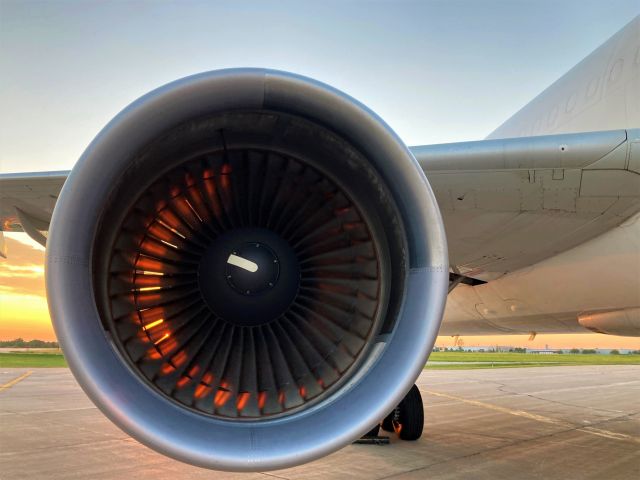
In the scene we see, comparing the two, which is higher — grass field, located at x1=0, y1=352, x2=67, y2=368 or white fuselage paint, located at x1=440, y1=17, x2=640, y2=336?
white fuselage paint, located at x1=440, y1=17, x2=640, y2=336

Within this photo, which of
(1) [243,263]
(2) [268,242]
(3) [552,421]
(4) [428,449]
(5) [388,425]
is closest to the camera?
(1) [243,263]

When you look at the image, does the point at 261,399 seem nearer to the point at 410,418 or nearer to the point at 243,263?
the point at 243,263

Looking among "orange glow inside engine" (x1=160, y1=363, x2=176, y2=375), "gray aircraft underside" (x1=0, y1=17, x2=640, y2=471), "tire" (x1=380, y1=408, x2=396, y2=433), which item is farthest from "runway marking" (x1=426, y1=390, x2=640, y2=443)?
"orange glow inside engine" (x1=160, y1=363, x2=176, y2=375)

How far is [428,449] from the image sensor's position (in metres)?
5.32

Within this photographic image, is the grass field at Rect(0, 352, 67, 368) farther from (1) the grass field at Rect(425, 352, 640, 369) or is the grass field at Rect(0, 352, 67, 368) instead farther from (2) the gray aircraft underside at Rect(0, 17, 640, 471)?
(1) the grass field at Rect(425, 352, 640, 369)

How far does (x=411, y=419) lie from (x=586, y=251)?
108 inches

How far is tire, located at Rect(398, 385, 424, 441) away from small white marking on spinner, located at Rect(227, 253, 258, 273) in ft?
11.9

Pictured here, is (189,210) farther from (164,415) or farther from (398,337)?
(398,337)

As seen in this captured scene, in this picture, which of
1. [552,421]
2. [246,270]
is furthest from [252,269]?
[552,421]

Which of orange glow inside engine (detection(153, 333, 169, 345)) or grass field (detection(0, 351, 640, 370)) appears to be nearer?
orange glow inside engine (detection(153, 333, 169, 345))

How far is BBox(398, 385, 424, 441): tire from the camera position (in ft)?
18.9

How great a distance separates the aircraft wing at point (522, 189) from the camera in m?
2.85

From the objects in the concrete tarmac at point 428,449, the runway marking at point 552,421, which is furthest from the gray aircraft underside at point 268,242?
the runway marking at point 552,421

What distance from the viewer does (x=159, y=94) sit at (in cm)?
207
